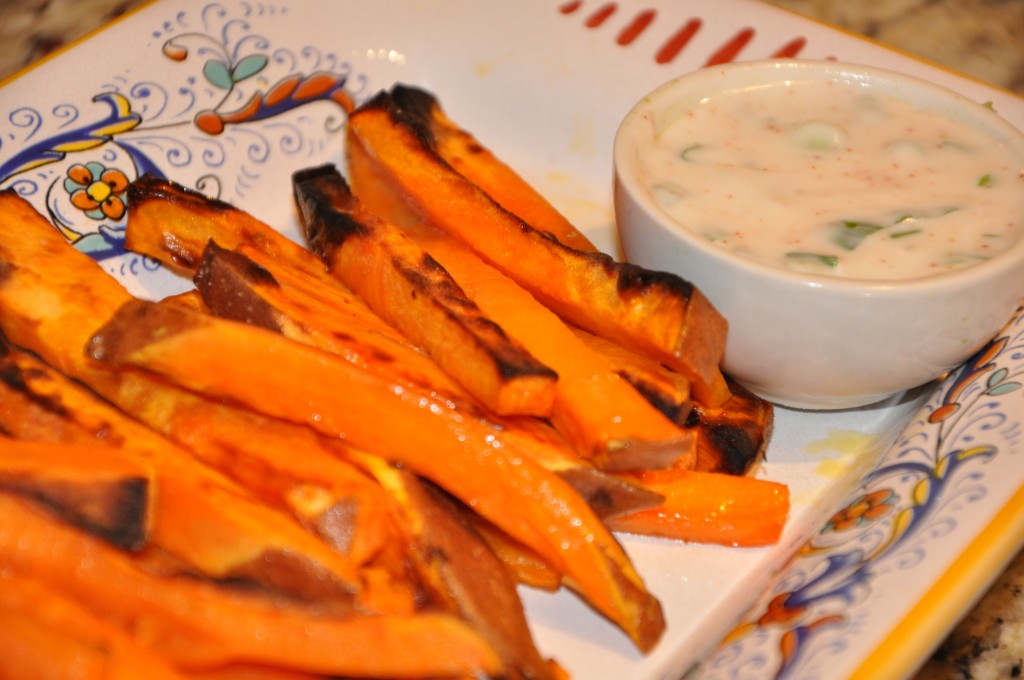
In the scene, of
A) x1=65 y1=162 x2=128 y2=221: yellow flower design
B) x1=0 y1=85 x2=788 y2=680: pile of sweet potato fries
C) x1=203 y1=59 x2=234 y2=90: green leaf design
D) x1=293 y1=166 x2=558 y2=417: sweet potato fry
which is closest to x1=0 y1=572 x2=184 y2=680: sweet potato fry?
x1=0 y1=85 x2=788 y2=680: pile of sweet potato fries

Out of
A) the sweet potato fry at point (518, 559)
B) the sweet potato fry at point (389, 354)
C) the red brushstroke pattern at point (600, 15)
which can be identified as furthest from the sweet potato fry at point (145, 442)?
the red brushstroke pattern at point (600, 15)

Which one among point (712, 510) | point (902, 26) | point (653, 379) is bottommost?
point (902, 26)

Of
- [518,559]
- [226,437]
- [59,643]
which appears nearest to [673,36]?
[518,559]

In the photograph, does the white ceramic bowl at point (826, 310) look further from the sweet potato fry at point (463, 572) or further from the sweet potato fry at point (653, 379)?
the sweet potato fry at point (463, 572)

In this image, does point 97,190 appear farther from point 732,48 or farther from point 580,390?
point 732,48

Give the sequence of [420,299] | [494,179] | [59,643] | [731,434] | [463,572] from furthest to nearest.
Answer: [494,179], [731,434], [420,299], [463,572], [59,643]

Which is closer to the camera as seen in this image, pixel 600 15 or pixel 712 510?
pixel 712 510

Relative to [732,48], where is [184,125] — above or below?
above
